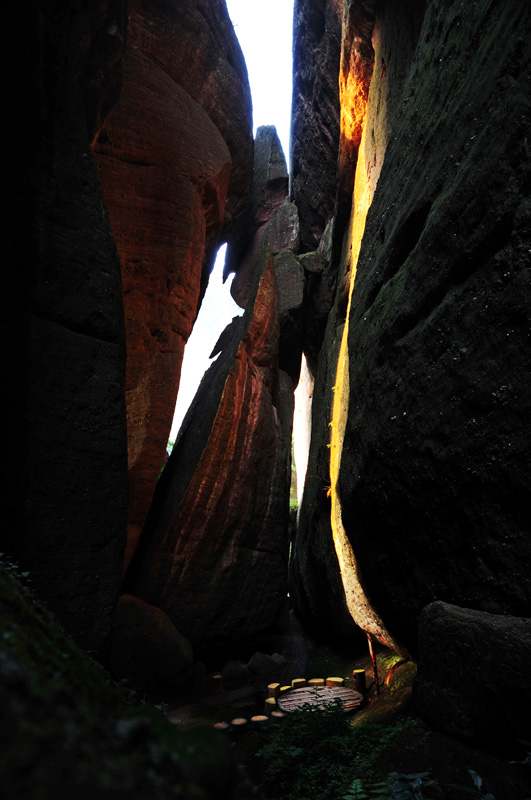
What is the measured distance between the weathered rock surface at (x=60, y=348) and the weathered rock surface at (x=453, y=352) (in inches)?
111

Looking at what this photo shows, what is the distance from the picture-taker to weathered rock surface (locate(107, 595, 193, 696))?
735 centimetres

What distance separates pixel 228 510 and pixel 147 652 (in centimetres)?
324

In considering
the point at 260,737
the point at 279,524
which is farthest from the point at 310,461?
the point at 260,737

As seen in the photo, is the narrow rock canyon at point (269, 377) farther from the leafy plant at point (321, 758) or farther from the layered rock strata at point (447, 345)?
the leafy plant at point (321, 758)

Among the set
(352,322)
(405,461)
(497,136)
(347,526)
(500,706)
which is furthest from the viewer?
(352,322)

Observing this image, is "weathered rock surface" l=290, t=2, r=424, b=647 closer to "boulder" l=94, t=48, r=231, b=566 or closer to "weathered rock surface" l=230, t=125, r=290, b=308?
"boulder" l=94, t=48, r=231, b=566

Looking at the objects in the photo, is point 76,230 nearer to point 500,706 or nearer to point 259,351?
point 500,706

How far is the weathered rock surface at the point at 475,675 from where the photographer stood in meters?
2.54

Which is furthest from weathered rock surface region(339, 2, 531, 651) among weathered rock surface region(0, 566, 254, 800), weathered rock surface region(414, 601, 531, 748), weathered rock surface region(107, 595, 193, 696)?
weathered rock surface region(107, 595, 193, 696)

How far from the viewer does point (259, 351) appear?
11.7 meters

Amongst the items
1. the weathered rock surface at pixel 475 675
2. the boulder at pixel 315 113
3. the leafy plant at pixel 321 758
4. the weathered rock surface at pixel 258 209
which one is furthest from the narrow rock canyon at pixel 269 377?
the weathered rock surface at pixel 258 209

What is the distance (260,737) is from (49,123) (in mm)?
7438

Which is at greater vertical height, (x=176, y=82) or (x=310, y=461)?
(x=176, y=82)

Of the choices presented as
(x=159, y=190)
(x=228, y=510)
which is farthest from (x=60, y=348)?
(x=159, y=190)
